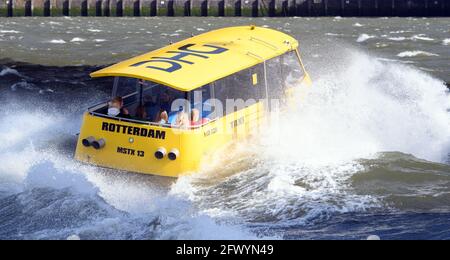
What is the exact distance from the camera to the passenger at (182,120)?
14.6 m

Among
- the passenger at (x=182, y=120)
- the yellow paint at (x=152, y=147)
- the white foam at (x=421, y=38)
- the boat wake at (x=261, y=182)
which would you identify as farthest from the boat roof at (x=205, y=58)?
the white foam at (x=421, y=38)

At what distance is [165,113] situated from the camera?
14.7m

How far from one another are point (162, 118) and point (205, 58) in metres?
1.75

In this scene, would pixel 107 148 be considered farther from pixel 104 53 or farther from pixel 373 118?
pixel 104 53

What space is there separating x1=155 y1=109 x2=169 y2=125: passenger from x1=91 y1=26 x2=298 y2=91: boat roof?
0.57 m

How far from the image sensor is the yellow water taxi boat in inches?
570

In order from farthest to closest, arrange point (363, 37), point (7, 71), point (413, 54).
A: 1. point (363, 37)
2. point (413, 54)
3. point (7, 71)

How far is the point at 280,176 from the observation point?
49.8 feet

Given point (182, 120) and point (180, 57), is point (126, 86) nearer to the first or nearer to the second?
point (180, 57)

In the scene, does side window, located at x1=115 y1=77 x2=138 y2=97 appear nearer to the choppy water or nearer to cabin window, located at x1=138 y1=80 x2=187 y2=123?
cabin window, located at x1=138 y1=80 x2=187 y2=123

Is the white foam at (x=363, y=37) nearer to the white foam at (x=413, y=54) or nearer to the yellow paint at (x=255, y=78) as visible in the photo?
the white foam at (x=413, y=54)

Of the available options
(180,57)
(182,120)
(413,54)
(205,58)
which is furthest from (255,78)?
(413,54)

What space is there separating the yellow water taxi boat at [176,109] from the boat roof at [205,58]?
17 millimetres
